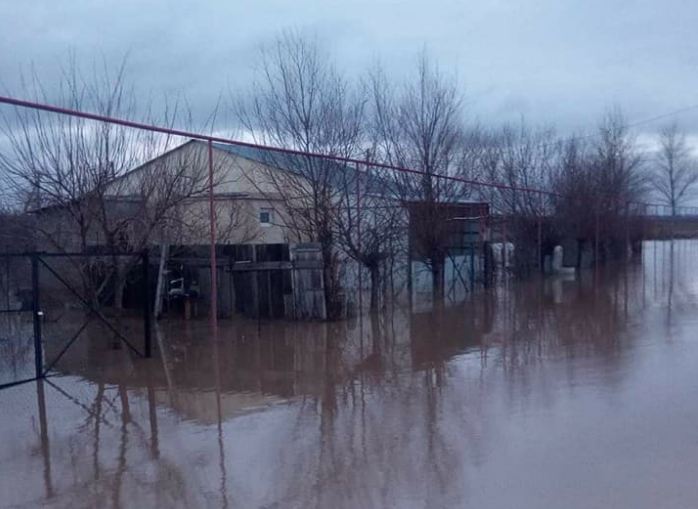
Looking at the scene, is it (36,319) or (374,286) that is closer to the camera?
(36,319)

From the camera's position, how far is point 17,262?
19.9 meters

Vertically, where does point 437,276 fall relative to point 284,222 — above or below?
below

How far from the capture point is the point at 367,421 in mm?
9094

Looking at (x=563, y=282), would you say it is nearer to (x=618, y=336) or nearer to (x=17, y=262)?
(x=618, y=336)

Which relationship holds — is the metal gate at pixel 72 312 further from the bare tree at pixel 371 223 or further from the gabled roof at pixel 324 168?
the bare tree at pixel 371 223

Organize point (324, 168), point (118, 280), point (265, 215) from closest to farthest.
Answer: point (118, 280) < point (324, 168) < point (265, 215)

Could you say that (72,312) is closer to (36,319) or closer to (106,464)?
(36,319)

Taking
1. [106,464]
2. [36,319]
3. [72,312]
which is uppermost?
[36,319]

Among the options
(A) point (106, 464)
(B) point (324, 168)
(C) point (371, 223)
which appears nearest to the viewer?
(A) point (106, 464)

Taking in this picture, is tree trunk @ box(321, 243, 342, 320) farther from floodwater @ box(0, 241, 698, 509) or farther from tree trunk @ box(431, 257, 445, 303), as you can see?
tree trunk @ box(431, 257, 445, 303)

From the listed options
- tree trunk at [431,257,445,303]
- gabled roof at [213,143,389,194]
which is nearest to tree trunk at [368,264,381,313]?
gabled roof at [213,143,389,194]

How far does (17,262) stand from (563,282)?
16463mm

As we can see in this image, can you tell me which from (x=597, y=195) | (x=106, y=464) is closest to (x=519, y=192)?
(x=597, y=195)

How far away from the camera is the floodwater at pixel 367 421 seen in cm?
687
